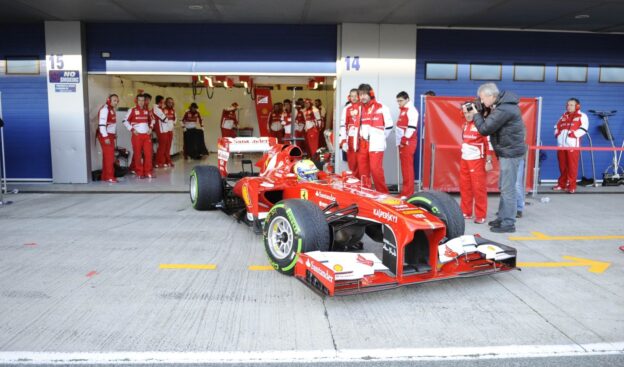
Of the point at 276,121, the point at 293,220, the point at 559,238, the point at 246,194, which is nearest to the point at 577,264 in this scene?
the point at 559,238

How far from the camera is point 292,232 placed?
4699 millimetres

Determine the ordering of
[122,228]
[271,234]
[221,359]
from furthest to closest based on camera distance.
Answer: [122,228], [271,234], [221,359]

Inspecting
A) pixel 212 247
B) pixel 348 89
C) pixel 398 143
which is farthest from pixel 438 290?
pixel 348 89

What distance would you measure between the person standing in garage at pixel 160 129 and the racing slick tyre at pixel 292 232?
10294mm

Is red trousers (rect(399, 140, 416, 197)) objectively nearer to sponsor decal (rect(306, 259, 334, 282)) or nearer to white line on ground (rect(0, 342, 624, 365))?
sponsor decal (rect(306, 259, 334, 282))

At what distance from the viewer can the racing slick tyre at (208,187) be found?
7.93 m

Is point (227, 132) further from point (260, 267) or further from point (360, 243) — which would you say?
point (260, 267)

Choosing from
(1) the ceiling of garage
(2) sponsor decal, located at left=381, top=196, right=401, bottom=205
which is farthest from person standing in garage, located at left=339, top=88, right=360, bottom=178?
(2) sponsor decal, located at left=381, top=196, right=401, bottom=205

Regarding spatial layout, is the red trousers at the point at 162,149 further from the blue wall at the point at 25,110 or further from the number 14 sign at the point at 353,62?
the number 14 sign at the point at 353,62

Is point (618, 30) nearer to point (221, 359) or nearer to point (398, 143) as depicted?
point (398, 143)

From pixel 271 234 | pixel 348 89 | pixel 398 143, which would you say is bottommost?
pixel 271 234

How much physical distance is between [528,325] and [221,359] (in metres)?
2.25

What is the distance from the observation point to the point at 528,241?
6438mm

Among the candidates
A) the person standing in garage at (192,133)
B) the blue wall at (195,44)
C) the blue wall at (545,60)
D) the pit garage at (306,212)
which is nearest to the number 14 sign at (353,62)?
the pit garage at (306,212)
